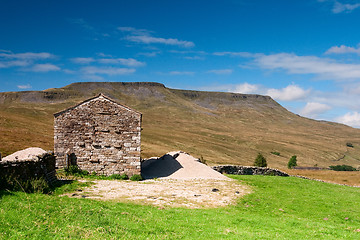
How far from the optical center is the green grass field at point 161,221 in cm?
941

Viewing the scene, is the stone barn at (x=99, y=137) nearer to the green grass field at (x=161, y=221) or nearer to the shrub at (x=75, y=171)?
the shrub at (x=75, y=171)

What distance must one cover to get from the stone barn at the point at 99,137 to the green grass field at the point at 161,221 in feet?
40.9

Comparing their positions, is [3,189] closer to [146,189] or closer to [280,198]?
[146,189]

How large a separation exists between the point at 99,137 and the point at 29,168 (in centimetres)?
926

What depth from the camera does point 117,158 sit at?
26469mm

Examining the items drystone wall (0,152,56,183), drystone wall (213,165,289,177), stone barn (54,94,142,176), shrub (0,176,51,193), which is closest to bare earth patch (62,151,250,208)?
shrub (0,176,51,193)

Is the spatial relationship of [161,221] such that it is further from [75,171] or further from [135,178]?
[75,171]

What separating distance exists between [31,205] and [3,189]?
3807 mm

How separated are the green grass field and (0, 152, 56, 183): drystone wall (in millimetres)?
2964

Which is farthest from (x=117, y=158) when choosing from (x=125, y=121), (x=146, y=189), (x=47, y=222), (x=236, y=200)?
(x=47, y=222)

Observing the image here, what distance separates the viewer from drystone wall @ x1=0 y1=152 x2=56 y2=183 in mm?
15109

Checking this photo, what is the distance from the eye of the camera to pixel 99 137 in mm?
26562

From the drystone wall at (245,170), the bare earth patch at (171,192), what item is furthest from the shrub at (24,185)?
the drystone wall at (245,170)

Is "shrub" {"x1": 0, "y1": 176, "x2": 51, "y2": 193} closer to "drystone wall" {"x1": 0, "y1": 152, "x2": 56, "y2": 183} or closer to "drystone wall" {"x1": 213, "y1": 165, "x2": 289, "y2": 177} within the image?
"drystone wall" {"x1": 0, "y1": 152, "x2": 56, "y2": 183}
